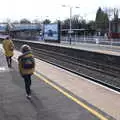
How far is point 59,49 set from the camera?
83.9ft

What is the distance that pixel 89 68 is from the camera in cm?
1883

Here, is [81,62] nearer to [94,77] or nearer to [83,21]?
[94,77]

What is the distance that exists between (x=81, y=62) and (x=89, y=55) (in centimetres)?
131

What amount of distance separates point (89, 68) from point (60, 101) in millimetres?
7423

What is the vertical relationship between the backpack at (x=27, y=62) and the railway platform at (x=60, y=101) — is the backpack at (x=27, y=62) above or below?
above

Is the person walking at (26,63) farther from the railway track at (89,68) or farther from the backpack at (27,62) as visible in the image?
the railway track at (89,68)

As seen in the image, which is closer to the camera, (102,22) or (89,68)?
(89,68)

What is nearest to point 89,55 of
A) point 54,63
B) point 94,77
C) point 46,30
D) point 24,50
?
point 94,77

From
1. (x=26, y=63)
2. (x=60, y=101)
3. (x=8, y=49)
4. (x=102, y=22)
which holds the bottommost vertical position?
(x=60, y=101)

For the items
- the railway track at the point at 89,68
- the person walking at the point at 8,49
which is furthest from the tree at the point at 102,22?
the person walking at the point at 8,49

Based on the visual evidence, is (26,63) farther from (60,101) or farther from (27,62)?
(60,101)

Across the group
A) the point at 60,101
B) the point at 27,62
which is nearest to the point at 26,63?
the point at 27,62

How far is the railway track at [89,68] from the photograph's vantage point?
15141mm

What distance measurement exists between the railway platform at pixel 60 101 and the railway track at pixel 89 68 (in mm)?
594
